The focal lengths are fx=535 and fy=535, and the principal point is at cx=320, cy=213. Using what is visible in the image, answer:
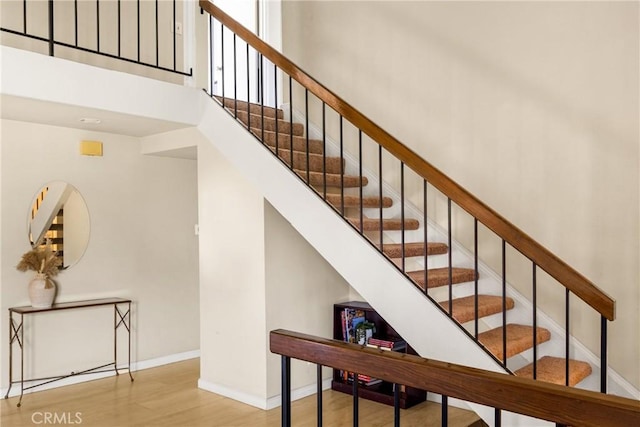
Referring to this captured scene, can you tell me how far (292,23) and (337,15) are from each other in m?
0.59

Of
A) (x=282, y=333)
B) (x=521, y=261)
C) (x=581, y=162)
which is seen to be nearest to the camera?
(x=282, y=333)

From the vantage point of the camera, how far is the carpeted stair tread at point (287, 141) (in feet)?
12.8

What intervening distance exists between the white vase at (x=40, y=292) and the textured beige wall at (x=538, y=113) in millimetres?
3041

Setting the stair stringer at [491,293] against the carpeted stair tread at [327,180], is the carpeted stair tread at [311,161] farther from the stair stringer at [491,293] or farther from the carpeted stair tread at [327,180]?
the stair stringer at [491,293]

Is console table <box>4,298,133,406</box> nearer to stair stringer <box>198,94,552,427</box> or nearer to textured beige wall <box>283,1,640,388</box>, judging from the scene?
stair stringer <box>198,94,552,427</box>

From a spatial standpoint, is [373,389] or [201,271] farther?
[201,271]

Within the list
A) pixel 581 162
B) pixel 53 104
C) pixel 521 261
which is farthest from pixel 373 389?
pixel 53 104

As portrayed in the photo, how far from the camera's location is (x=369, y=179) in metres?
4.54

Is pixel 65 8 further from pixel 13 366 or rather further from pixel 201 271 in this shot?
pixel 13 366

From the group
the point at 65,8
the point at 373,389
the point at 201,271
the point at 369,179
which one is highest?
the point at 65,8

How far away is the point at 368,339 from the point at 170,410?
5.22 feet

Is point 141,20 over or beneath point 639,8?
over

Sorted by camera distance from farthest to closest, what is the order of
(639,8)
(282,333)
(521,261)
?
(521,261)
(639,8)
(282,333)

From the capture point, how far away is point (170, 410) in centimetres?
398
